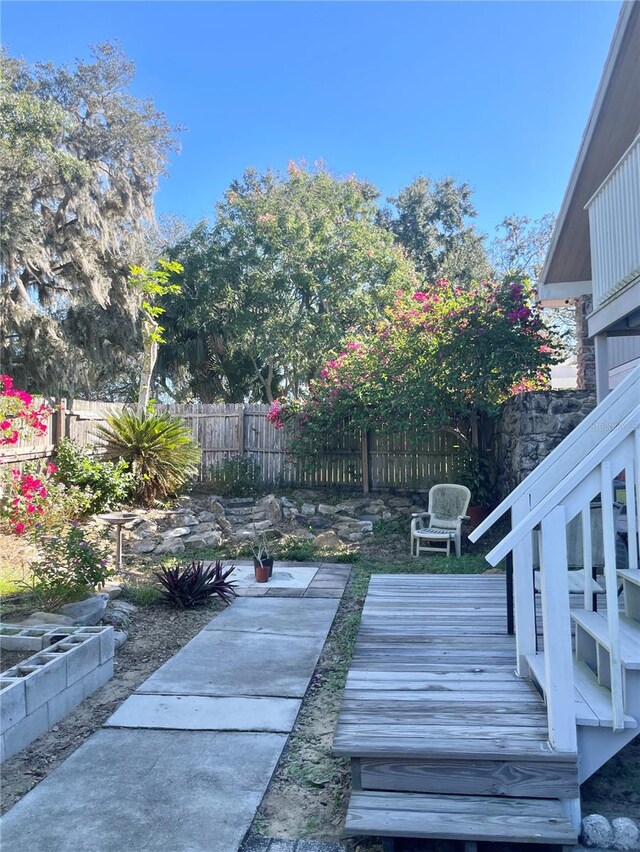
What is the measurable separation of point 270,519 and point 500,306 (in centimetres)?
432

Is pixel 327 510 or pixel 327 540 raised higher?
pixel 327 510

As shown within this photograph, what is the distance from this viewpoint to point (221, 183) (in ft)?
64.2

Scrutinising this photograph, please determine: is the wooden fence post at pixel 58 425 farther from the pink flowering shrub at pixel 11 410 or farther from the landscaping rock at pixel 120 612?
the landscaping rock at pixel 120 612

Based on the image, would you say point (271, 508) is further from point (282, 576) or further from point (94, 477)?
point (282, 576)

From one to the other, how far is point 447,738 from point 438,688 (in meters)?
0.53

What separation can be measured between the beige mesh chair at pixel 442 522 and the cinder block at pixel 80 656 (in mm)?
4490

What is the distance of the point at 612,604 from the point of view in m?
2.18

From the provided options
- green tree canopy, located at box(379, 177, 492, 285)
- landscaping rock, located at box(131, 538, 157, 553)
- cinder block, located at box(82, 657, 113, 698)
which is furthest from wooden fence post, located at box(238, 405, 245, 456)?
green tree canopy, located at box(379, 177, 492, 285)

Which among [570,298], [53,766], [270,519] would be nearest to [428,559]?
[270,519]

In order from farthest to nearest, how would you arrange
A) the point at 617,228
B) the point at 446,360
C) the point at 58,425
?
the point at 58,425, the point at 446,360, the point at 617,228

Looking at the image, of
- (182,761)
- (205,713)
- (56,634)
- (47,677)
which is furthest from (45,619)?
(182,761)

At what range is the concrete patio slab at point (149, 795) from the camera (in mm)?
2126

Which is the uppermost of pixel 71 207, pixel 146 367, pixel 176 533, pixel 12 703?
pixel 71 207

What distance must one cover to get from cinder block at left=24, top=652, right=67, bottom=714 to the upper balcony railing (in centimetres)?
494
